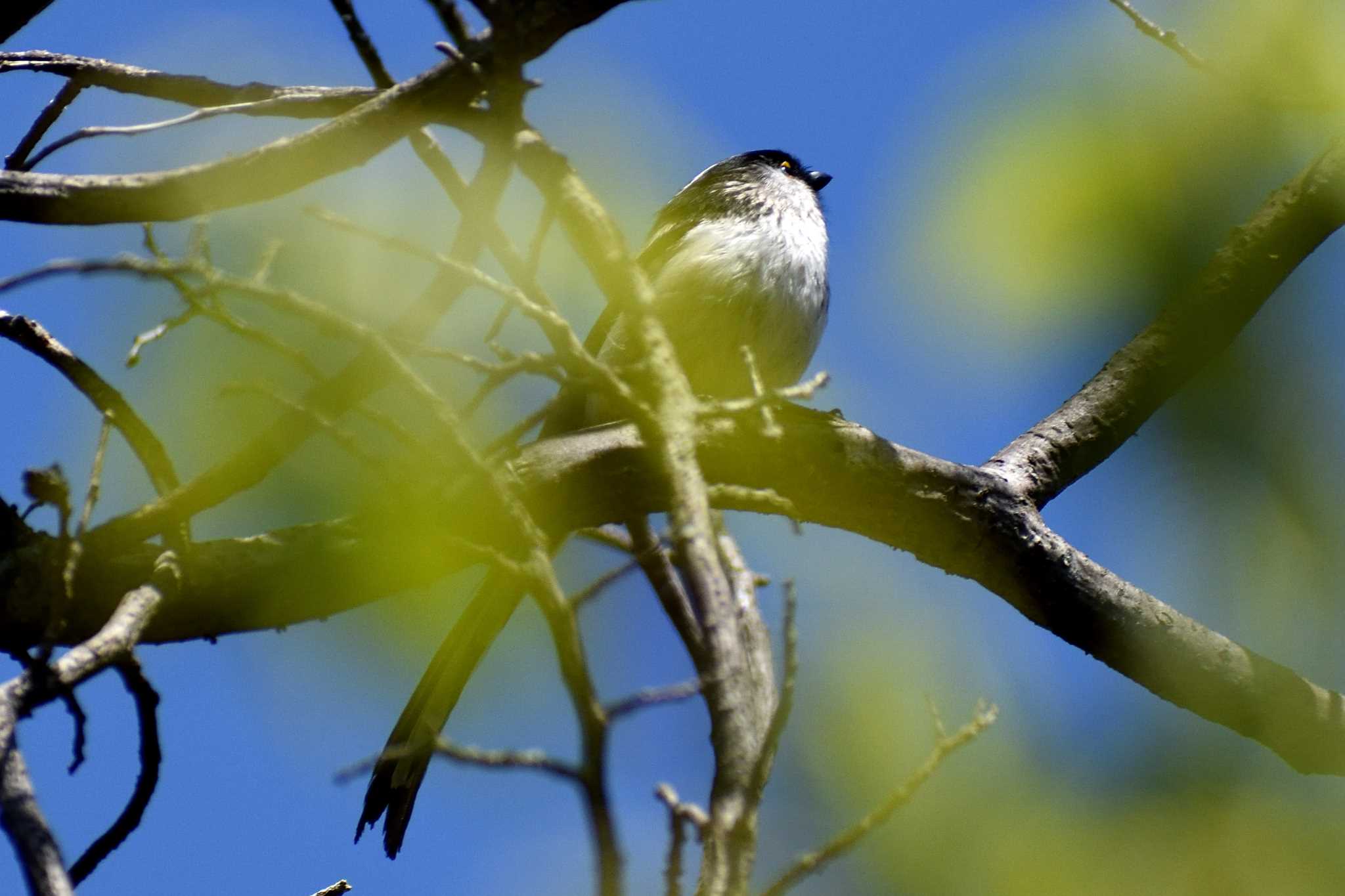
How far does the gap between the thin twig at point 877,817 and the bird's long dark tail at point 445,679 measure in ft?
5.99

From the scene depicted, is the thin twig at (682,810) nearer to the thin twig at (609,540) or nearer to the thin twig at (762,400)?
the thin twig at (762,400)

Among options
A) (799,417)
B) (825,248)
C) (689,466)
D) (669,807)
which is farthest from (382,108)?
(825,248)

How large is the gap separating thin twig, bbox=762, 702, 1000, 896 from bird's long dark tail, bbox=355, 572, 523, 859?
1827 mm

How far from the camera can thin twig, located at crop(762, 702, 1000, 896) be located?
1.41 metres

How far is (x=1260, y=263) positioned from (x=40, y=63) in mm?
3349

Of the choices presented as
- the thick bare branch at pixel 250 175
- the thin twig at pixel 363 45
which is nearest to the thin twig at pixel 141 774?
the thick bare branch at pixel 250 175

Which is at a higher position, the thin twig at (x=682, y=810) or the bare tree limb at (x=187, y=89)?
the bare tree limb at (x=187, y=89)

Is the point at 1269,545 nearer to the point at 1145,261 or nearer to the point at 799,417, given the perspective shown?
the point at 1145,261

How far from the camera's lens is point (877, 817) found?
1.56 metres

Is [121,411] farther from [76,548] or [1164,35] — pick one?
[1164,35]

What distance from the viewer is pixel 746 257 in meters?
4.59

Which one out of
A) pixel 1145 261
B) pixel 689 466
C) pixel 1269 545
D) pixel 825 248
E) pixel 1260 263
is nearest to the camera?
pixel 689 466

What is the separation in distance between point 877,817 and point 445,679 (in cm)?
214

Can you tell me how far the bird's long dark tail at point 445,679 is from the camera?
336 cm
